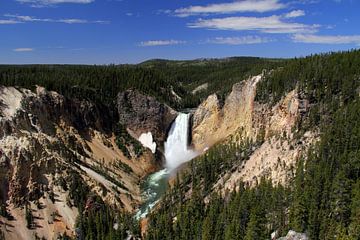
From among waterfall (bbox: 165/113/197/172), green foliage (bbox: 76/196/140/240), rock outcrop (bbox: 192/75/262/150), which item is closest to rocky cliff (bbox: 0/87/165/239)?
green foliage (bbox: 76/196/140/240)

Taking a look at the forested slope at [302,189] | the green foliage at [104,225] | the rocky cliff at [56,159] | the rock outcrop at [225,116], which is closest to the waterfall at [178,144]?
the rock outcrop at [225,116]

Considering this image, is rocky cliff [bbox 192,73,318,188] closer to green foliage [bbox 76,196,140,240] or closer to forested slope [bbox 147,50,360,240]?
forested slope [bbox 147,50,360,240]

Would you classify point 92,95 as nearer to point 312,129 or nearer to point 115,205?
point 115,205

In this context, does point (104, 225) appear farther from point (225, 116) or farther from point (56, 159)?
point (225, 116)

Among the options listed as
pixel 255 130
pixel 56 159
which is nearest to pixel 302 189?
pixel 255 130

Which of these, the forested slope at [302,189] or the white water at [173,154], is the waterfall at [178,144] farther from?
the forested slope at [302,189]
